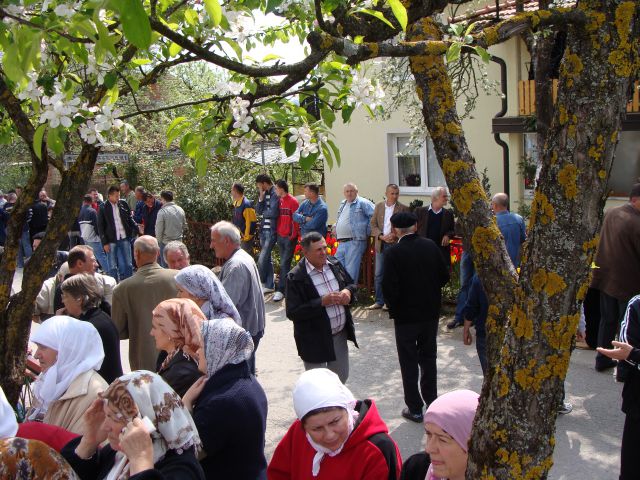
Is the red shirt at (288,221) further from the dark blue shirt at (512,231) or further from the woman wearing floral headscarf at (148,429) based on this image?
the woman wearing floral headscarf at (148,429)

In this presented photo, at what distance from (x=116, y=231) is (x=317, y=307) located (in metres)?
9.24

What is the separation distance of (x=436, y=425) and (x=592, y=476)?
313cm

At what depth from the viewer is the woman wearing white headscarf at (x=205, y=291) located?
5535 millimetres

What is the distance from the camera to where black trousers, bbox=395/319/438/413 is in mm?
6852

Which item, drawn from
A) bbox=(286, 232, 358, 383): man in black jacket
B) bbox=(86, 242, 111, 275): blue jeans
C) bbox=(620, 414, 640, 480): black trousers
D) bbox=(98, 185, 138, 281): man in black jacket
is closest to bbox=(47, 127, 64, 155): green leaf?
bbox=(286, 232, 358, 383): man in black jacket

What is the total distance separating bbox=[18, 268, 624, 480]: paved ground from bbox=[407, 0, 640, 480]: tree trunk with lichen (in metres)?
4.06

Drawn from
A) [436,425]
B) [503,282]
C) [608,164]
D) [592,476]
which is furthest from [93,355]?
[592,476]

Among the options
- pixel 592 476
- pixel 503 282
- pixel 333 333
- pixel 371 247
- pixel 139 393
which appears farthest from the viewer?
pixel 371 247

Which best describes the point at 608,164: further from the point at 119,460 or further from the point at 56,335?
the point at 56,335

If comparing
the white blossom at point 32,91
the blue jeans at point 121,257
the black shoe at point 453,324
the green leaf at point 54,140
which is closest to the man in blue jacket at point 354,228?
the black shoe at point 453,324

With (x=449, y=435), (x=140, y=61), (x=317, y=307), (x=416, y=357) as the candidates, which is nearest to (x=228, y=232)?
(x=317, y=307)

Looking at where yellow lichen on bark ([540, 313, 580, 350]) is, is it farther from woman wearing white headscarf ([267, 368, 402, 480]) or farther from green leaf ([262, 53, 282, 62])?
green leaf ([262, 53, 282, 62])

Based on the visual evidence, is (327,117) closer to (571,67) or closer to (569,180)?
(571,67)

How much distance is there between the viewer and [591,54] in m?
2.07
